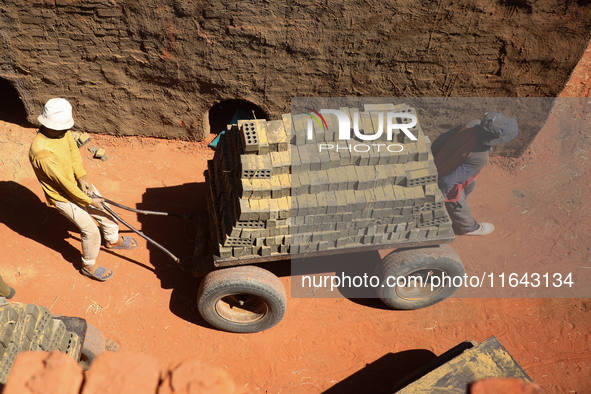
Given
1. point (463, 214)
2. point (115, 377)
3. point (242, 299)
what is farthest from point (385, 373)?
point (115, 377)

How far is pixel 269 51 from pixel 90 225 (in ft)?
12.7

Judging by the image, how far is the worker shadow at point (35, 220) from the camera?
6887 millimetres

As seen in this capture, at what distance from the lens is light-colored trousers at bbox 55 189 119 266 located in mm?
5941

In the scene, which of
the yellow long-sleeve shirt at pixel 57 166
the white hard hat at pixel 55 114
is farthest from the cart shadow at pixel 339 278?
the white hard hat at pixel 55 114

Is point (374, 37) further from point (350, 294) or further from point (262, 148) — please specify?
point (350, 294)

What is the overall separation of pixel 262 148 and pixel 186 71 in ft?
A: 10.8

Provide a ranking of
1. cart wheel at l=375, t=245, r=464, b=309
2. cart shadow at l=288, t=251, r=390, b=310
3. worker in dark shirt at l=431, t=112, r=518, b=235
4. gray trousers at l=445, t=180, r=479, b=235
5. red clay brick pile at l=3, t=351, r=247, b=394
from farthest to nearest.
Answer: gray trousers at l=445, t=180, r=479, b=235
cart shadow at l=288, t=251, r=390, b=310
worker in dark shirt at l=431, t=112, r=518, b=235
cart wheel at l=375, t=245, r=464, b=309
red clay brick pile at l=3, t=351, r=247, b=394

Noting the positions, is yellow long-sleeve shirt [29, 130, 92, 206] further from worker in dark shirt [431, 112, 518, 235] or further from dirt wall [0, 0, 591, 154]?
worker in dark shirt [431, 112, 518, 235]

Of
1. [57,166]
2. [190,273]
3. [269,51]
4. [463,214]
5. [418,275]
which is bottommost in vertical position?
[418,275]

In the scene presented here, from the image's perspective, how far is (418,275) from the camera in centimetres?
644

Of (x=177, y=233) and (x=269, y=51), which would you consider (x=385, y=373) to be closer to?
(x=177, y=233)

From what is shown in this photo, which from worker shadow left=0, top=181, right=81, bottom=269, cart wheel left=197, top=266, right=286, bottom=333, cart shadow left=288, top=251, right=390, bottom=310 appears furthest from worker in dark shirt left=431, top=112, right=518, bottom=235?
worker shadow left=0, top=181, right=81, bottom=269

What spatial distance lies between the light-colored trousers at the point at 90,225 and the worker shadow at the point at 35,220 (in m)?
0.59

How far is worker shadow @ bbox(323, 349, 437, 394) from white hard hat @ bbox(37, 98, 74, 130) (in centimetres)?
476
